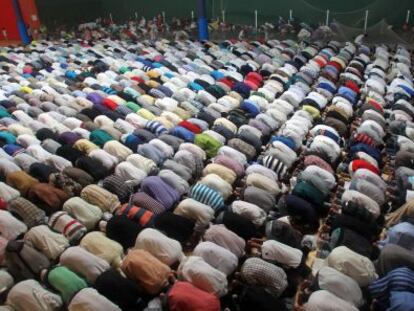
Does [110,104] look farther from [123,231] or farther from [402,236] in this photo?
[402,236]

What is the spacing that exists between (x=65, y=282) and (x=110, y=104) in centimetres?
556

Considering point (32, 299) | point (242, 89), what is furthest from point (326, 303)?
point (242, 89)

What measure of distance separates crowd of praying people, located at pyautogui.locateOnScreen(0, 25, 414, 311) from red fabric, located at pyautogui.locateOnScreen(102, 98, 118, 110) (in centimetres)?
5

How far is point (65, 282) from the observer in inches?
186

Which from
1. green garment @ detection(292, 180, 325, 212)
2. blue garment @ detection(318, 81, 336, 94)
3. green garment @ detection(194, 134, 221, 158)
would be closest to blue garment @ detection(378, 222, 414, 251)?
green garment @ detection(292, 180, 325, 212)

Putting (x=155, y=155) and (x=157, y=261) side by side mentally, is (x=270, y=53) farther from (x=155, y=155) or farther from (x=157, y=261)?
(x=157, y=261)

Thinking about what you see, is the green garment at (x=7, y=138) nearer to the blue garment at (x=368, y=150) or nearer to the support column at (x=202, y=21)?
the blue garment at (x=368, y=150)

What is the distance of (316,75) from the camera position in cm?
1143

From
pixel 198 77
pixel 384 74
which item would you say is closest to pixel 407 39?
pixel 384 74

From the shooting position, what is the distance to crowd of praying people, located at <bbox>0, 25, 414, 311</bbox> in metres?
4.70

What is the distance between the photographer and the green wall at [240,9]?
51.2 ft

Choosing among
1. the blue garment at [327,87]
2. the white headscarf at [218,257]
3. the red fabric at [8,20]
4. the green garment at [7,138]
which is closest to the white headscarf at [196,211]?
the white headscarf at [218,257]

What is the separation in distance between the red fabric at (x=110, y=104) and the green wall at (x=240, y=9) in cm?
1017

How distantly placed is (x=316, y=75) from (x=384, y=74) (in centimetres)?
180
